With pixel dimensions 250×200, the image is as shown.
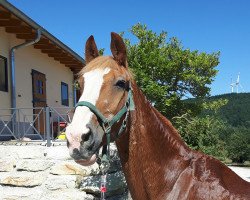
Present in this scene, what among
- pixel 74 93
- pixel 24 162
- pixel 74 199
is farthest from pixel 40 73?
pixel 74 199

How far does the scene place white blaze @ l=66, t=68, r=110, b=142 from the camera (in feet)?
7.08

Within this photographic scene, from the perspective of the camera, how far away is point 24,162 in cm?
635

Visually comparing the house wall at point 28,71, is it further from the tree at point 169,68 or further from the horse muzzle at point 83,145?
the horse muzzle at point 83,145

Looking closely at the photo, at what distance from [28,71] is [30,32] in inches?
61.7

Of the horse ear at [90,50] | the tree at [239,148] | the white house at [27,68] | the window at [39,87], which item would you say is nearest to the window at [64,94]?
the white house at [27,68]

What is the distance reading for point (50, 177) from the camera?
20.1ft

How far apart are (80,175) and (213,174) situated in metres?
3.83

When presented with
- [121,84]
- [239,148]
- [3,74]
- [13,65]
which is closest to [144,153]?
[121,84]

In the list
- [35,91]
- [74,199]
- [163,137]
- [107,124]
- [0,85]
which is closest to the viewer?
[107,124]

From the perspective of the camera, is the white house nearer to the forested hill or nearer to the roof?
the roof

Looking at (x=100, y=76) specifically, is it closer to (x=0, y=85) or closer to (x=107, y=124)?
(x=107, y=124)

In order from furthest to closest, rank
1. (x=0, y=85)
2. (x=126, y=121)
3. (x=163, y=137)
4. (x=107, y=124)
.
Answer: (x=0, y=85)
(x=163, y=137)
(x=126, y=121)
(x=107, y=124)

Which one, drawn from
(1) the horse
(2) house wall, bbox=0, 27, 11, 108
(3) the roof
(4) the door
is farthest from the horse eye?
(4) the door

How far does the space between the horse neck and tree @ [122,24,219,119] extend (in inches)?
308
